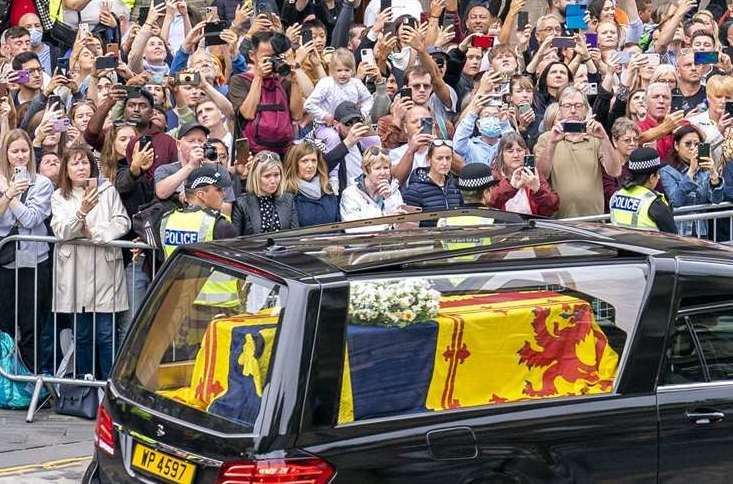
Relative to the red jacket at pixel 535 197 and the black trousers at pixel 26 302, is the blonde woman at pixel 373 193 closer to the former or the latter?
the red jacket at pixel 535 197

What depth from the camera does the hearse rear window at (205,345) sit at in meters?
6.14

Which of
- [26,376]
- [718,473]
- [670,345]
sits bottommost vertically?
[26,376]

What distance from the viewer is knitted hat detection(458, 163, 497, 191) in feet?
37.2

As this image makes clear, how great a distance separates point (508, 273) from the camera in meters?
6.54

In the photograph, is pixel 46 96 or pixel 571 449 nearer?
pixel 571 449

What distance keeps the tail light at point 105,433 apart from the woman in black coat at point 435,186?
562 centimetres

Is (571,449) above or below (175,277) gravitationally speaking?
below

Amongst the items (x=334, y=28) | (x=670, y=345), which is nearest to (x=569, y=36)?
(x=334, y=28)

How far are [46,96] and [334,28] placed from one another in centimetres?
516

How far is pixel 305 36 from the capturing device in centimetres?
1523

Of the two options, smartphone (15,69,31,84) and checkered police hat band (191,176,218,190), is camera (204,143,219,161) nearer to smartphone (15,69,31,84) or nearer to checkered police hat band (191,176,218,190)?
checkered police hat band (191,176,218,190)

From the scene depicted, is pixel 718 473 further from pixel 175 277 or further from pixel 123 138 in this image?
pixel 123 138

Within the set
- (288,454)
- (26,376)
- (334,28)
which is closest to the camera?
(288,454)

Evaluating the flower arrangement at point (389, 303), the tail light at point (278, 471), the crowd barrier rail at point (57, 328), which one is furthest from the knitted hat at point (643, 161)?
the tail light at point (278, 471)
